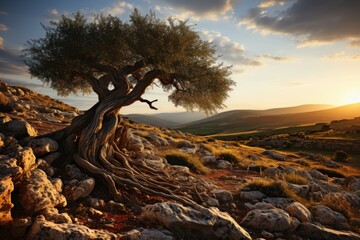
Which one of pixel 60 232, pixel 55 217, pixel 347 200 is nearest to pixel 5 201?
pixel 55 217

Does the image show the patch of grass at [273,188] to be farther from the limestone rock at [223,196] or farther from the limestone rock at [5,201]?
the limestone rock at [5,201]

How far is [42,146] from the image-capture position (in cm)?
947

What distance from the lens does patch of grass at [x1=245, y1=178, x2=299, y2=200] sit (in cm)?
1142

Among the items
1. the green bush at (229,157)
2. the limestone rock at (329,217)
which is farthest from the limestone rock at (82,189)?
the green bush at (229,157)

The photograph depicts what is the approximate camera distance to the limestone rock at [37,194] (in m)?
6.45

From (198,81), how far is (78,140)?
20.8ft

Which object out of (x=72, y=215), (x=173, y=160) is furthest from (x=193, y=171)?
(x=72, y=215)

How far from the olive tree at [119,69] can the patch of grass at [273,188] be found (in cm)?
424

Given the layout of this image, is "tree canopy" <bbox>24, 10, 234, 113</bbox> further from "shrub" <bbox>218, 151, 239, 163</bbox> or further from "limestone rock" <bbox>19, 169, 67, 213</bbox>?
"shrub" <bbox>218, 151, 239, 163</bbox>

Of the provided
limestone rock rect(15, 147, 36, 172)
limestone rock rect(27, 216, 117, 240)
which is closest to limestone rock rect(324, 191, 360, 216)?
limestone rock rect(27, 216, 117, 240)

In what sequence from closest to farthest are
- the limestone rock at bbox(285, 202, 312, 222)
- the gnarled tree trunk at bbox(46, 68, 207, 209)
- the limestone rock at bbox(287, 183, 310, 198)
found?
the limestone rock at bbox(285, 202, 312, 222), the gnarled tree trunk at bbox(46, 68, 207, 209), the limestone rock at bbox(287, 183, 310, 198)

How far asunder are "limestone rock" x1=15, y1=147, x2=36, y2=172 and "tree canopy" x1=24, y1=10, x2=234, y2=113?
5.22m

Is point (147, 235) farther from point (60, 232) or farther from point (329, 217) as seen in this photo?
point (329, 217)

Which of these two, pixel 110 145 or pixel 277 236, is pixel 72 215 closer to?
pixel 110 145
